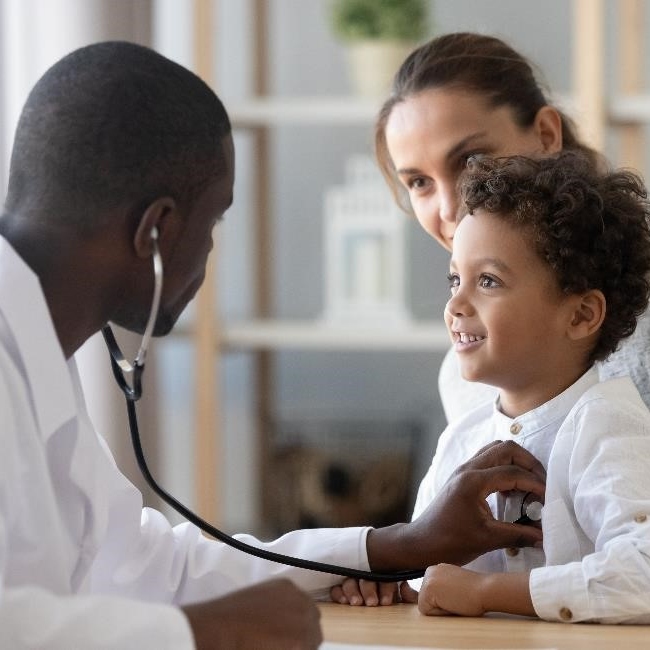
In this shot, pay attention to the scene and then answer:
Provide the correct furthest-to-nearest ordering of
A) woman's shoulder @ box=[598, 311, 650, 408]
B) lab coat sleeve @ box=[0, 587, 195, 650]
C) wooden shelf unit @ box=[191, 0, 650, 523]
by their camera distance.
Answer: wooden shelf unit @ box=[191, 0, 650, 523]
woman's shoulder @ box=[598, 311, 650, 408]
lab coat sleeve @ box=[0, 587, 195, 650]

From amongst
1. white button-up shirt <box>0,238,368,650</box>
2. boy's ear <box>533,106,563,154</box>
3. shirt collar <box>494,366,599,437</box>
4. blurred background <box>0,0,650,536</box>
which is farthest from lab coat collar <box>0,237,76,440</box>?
blurred background <box>0,0,650,536</box>

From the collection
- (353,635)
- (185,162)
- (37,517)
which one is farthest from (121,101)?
(353,635)

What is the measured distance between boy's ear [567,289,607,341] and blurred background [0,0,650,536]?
1717 mm

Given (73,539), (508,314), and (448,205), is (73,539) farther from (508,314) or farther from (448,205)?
(448,205)

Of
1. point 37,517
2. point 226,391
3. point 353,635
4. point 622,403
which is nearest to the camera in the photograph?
point 37,517

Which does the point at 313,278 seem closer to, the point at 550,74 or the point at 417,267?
the point at 417,267

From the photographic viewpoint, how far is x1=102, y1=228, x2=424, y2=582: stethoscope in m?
1.05

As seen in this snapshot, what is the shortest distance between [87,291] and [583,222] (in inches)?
21.1

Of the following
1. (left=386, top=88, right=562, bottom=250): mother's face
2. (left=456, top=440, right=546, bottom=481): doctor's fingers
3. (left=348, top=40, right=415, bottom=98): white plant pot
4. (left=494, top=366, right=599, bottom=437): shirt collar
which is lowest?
(left=456, top=440, right=546, bottom=481): doctor's fingers

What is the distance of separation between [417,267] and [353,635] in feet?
8.67

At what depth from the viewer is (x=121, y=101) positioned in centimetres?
101

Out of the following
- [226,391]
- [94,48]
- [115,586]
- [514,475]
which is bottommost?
[226,391]

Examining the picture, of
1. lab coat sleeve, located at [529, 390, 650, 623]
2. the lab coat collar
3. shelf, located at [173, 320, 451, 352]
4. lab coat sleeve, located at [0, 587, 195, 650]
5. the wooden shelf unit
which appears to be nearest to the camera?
lab coat sleeve, located at [0, 587, 195, 650]

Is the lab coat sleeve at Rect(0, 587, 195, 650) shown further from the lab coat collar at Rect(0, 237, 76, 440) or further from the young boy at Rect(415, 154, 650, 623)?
the young boy at Rect(415, 154, 650, 623)
